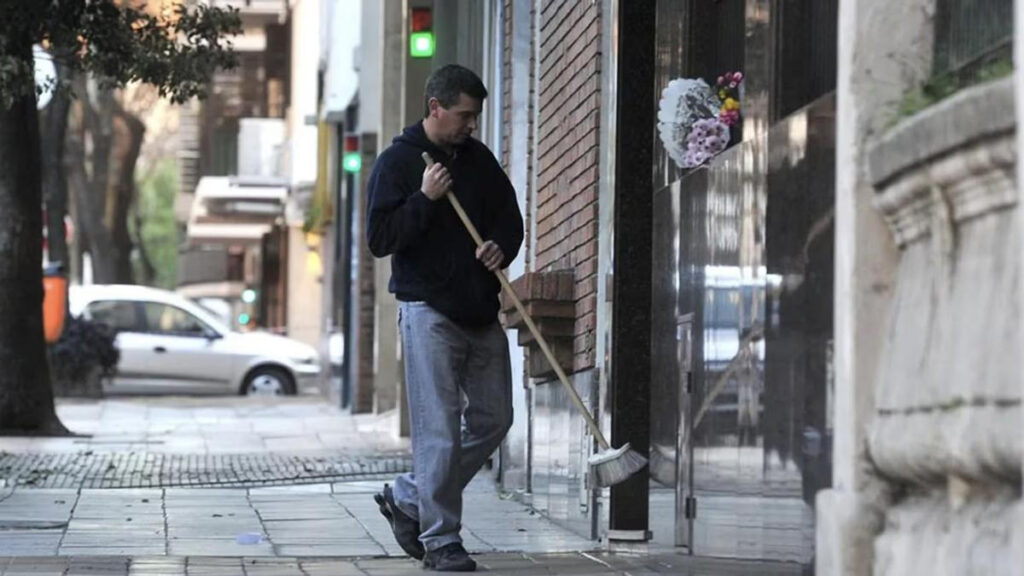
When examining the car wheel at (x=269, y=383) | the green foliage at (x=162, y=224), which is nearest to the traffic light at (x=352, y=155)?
the car wheel at (x=269, y=383)

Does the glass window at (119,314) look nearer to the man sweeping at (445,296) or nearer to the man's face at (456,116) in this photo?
the man sweeping at (445,296)

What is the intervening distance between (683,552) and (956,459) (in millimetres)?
3338

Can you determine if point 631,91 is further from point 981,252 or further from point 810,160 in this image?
point 981,252

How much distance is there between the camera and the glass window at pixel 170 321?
32.4 m

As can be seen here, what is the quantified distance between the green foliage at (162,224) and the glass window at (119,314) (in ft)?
156

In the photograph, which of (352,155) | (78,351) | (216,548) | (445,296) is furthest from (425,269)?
(78,351)

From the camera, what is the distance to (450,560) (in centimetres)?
809

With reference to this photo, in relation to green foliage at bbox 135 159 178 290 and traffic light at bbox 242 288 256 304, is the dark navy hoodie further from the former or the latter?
green foliage at bbox 135 159 178 290

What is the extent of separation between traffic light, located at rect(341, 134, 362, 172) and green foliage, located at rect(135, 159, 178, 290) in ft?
179

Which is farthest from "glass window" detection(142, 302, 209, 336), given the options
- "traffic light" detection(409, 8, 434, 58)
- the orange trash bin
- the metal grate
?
the metal grate

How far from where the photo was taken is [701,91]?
8383 mm

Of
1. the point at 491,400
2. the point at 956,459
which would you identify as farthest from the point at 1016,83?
the point at 491,400

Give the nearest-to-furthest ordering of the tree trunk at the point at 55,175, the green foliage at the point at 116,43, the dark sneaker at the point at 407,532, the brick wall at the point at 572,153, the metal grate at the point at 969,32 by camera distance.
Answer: the metal grate at the point at 969,32 → the dark sneaker at the point at 407,532 → the brick wall at the point at 572,153 → the green foliage at the point at 116,43 → the tree trunk at the point at 55,175

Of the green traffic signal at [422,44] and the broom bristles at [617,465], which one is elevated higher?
the green traffic signal at [422,44]
